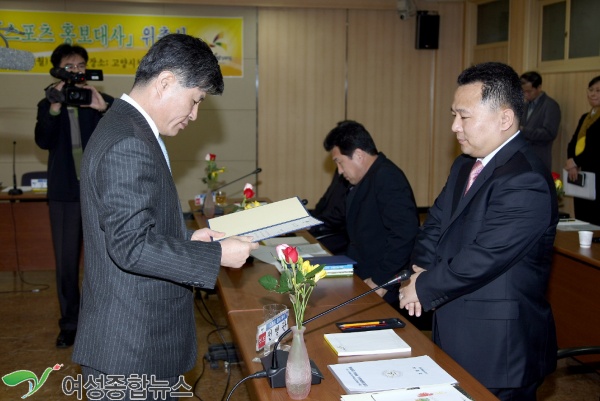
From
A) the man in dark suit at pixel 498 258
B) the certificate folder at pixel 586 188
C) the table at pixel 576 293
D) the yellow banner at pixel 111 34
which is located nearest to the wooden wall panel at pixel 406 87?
the yellow banner at pixel 111 34

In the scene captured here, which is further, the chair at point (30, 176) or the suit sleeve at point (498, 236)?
the chair at point (30, 176)

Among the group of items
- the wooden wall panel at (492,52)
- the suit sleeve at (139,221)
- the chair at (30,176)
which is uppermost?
the wooden wall panel at (492,52)

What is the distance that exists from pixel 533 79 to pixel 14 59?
5.25 m

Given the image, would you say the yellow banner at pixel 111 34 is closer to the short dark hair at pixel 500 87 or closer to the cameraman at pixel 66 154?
the cameraman at pixel 66 154

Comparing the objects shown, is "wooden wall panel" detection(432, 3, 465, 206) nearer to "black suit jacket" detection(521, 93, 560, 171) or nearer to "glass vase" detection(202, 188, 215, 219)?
"black suit jacket" detection(521, 93, 560, 171)

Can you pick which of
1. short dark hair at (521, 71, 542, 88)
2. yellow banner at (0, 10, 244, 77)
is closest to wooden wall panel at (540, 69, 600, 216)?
short dark hair at (521, 71, 542, 88)

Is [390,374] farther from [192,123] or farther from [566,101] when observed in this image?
[192,123]

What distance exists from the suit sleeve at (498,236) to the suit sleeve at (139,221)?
78cm

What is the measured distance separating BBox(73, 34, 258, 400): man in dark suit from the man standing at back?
5.21 m

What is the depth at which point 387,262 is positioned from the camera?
10.4 ft

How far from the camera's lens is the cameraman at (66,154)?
3.89m

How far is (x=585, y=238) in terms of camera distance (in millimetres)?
3613

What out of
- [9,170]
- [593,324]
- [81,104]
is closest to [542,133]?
[593,324]

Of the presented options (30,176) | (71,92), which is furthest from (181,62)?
(30,176)
